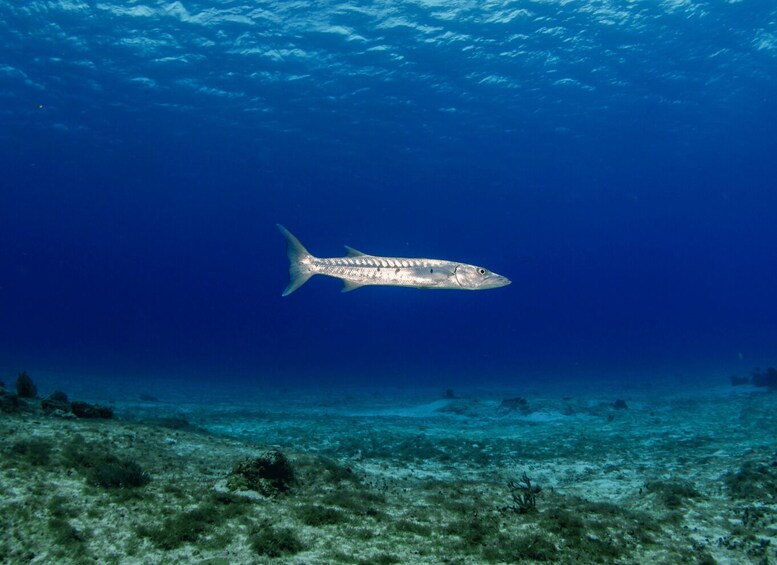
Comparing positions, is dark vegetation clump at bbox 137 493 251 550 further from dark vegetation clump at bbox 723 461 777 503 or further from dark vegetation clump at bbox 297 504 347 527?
dark vegetation clump at bbox 723 461 777 503

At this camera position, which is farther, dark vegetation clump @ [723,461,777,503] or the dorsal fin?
the dorsal fin

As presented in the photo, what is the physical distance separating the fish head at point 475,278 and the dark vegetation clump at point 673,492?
3995 mm

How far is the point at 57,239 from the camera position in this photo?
371 feet

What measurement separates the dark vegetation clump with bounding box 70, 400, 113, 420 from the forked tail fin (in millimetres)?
6036

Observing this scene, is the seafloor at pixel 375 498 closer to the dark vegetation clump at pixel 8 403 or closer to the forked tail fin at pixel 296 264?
the dark vegetation clump at pixel 8 403

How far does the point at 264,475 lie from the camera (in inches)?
260

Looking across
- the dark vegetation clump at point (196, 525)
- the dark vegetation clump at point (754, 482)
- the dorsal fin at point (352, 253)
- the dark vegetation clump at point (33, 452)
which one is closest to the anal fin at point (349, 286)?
the dorsal fin at point (352, 253)

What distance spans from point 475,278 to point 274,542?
4.95 meters

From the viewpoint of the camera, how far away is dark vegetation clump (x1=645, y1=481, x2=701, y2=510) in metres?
6.51

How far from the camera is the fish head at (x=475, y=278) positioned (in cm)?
771

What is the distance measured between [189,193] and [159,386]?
53.1 meters

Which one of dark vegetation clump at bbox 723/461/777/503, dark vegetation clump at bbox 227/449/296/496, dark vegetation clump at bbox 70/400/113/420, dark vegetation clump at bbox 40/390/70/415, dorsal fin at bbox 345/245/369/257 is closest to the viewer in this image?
dark vegetation clump at bbox 227/449/296/496

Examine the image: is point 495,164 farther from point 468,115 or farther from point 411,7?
point 411,7

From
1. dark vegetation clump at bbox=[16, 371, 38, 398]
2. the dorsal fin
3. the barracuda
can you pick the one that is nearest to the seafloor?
dark vegetation clump at bbox=[16, 371, 38, 398]
